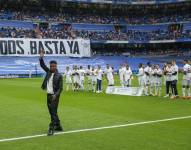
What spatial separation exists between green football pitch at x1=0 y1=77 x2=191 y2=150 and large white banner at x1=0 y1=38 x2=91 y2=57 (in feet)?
130

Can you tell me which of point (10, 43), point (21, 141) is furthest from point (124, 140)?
point (10, 43)

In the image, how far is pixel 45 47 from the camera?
217ft

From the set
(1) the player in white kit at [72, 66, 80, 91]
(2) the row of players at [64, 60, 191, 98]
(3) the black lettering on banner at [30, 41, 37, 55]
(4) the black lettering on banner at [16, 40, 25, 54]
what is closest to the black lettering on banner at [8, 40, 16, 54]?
(4) the black lettering on banner at [16, 40, 25, 54]

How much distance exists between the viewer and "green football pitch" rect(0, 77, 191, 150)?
1212cm

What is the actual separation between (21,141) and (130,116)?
256 inches

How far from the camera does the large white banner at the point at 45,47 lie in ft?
204

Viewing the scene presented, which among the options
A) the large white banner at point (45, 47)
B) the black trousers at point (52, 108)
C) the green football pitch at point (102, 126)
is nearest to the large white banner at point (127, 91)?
the green football pitch at point (102, 126)

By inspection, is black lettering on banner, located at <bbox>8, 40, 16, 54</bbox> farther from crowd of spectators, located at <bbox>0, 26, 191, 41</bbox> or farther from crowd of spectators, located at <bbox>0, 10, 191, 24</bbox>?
crowd of spectators, located at <bbox>0, 10, 191, 24</bbox>

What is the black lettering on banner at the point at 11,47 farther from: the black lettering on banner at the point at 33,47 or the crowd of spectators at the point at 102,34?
the crowd of spectators at the point at 102,34

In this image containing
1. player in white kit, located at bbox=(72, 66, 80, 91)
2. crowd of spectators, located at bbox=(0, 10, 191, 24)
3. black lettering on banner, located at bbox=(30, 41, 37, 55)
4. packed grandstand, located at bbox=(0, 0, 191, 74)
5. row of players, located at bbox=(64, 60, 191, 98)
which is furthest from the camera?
crowd of spectators, located at bbox=(0, 10, 191, 24)

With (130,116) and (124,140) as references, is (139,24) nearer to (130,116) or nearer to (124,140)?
(130,116)

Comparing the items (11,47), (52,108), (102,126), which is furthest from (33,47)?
(52,108)

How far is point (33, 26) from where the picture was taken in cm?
7800

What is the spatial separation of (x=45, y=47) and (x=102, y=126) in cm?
5184
